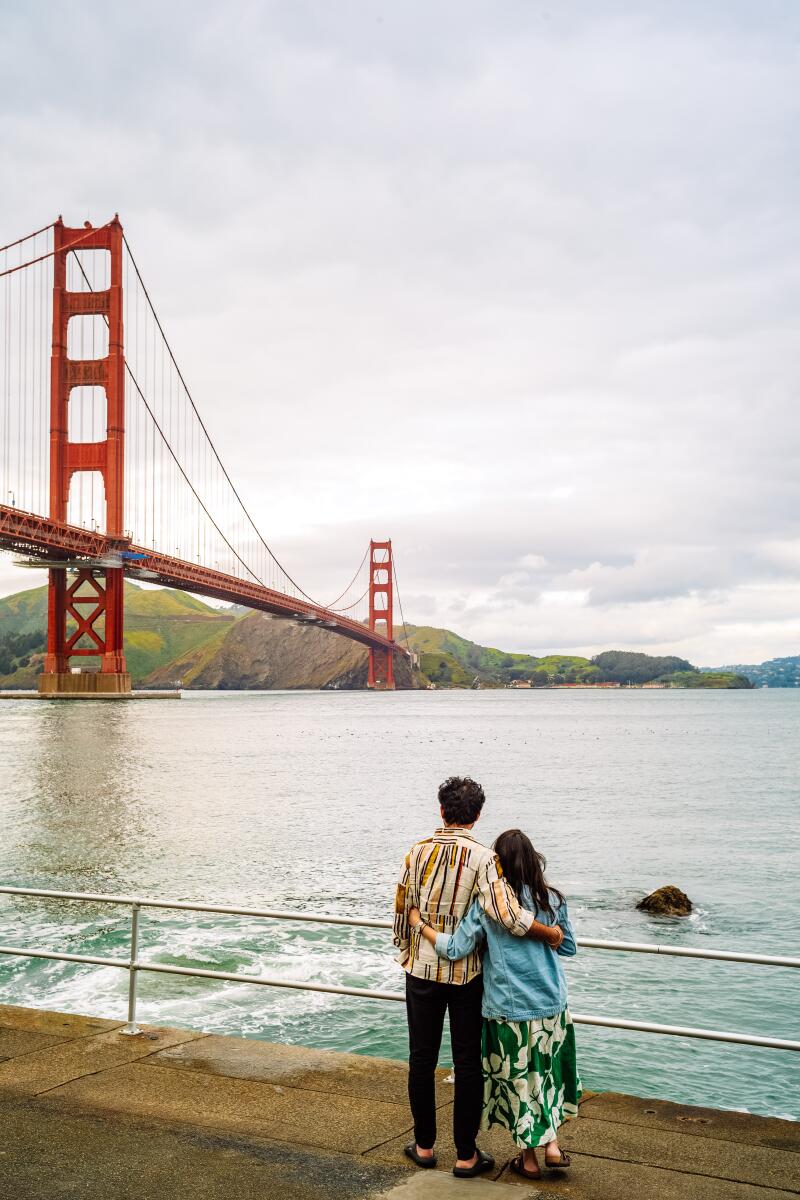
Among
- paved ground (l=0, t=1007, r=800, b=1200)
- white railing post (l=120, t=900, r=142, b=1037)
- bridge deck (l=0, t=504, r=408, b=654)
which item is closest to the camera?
paved ground (l=0, t=1007, r=800, b=1200)

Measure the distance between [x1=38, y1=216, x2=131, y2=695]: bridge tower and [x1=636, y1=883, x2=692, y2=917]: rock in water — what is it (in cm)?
5175

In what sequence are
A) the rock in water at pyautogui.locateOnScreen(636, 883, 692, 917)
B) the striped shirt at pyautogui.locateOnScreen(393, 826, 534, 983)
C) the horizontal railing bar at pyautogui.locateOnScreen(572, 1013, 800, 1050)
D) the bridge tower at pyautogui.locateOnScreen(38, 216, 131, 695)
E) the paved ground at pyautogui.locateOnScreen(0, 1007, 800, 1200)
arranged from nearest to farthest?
the paved ground at pyautogui.locateOnScreen(0, 1007, 800, 1200)
the striped shirt at pyautogui.locateOnScreen(393, 826, 534, 983)
the horizontal railing bar at pyautogui.locateOnScreen(572, 1013, 800, 1050)
the rock in water at pyautogui.locateOnScreen(636, 883, 692, 917)
the bridge tower at pyautogui.locateOnScreen(38, 216, 131, 695)

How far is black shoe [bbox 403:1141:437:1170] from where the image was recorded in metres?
3.85

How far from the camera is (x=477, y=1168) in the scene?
151 inches

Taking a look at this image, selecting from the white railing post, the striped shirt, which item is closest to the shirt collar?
the striped shirt

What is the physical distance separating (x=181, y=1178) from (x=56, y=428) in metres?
69.2

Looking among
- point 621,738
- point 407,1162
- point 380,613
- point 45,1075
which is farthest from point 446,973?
point 380,613

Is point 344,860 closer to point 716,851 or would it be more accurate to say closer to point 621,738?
point 716,851

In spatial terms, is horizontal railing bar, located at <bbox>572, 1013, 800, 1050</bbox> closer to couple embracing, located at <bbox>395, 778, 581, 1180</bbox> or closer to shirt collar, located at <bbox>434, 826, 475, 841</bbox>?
couple embracing, located at <bbox>395, 778, 581, 1180</bbox>

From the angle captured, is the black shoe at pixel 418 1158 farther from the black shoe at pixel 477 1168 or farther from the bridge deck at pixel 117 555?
the bridge deck at pixel 117 555

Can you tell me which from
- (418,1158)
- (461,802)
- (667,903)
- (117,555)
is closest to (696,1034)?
(418,1158)

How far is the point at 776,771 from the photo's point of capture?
133ft

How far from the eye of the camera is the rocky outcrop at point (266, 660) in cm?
18362

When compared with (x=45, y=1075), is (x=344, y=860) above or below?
below
